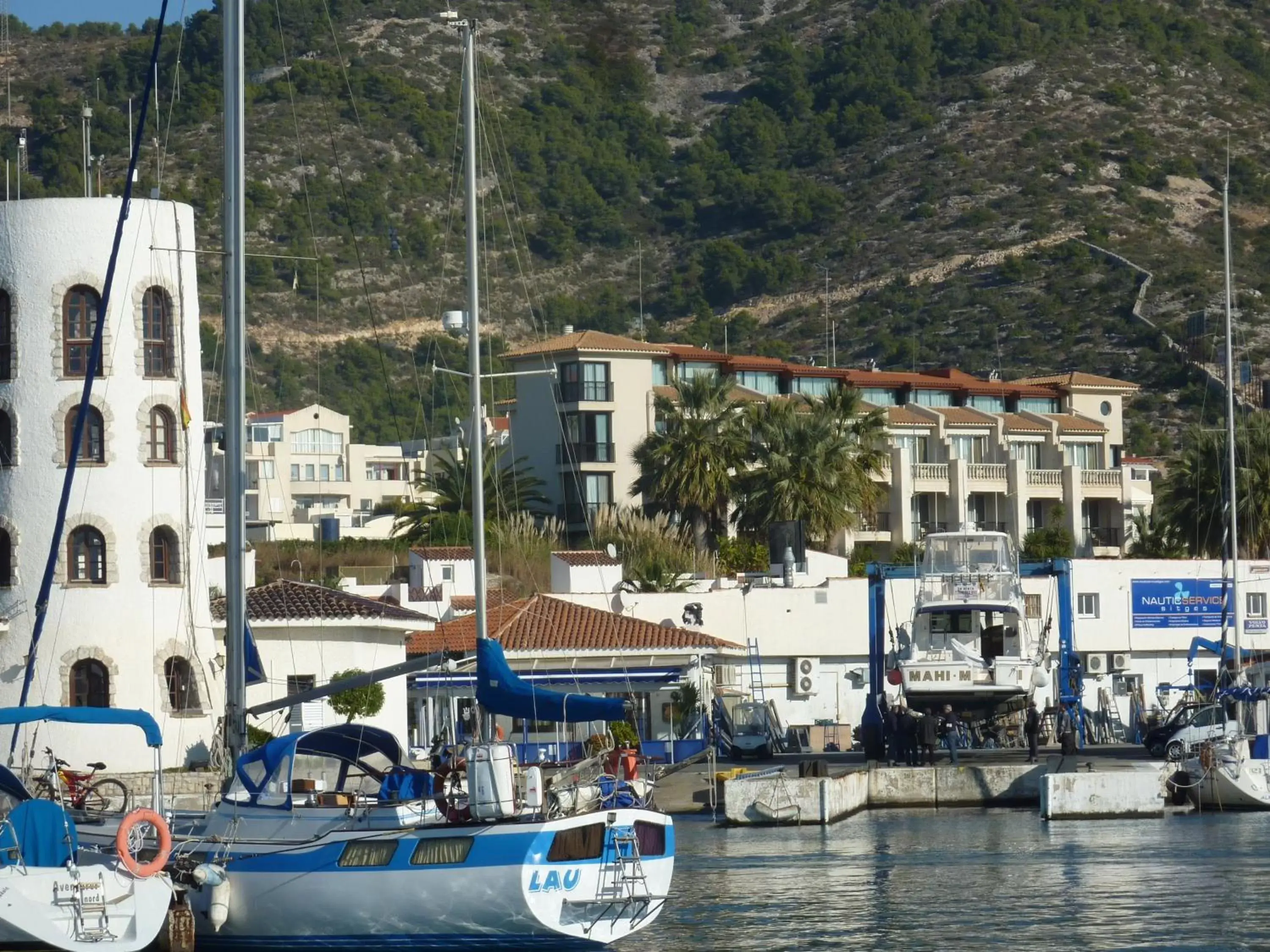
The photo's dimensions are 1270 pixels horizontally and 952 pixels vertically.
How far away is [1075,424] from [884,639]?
60.5m

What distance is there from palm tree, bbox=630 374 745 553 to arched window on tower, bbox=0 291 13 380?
1645 inches

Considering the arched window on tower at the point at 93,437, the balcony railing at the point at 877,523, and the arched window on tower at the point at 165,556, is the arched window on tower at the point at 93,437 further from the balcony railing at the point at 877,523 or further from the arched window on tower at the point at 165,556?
the balcony railing at the point at 877,523

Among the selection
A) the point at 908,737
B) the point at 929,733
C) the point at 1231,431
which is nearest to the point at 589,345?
the point at 1231,431

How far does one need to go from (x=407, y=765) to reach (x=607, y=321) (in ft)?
525

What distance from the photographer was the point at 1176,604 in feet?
237

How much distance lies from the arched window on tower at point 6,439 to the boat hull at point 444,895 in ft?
78.1

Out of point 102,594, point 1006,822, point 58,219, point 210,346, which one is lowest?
point 1006,822

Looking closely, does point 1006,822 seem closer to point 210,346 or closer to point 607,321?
point 210,346

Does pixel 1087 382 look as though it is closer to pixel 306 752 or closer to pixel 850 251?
pixel 850 251

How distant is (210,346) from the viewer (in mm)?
157875

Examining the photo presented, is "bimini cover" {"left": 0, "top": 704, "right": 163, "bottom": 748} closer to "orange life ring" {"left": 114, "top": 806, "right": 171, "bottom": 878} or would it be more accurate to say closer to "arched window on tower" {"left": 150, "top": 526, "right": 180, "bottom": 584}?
"orange life ring" {"left": 114, "top": 806, "right": 171, "bottom": 878}

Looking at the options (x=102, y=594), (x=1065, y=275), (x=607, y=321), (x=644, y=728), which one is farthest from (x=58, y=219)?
(x=607, y=321)

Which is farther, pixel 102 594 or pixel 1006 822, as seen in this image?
pixel 102 594

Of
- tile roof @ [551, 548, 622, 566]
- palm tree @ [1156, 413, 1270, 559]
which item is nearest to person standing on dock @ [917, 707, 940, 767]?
tile roof @ [551, 548, 622, 566]
